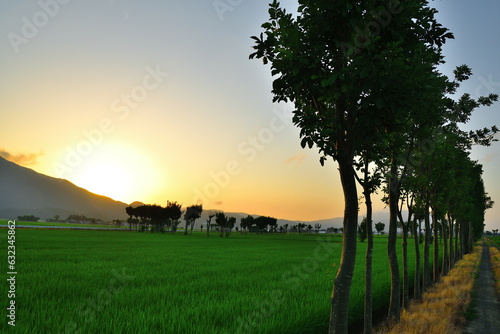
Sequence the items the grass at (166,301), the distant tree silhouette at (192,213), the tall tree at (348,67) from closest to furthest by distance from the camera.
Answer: the tall tree at (348,67), the grass at (166,301), the distant tree silhouette at (192,213)

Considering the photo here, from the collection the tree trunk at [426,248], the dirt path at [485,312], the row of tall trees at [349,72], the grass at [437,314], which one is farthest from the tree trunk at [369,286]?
the tree trunk at [426,248]

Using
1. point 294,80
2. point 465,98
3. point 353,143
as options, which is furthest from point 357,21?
point 465,98

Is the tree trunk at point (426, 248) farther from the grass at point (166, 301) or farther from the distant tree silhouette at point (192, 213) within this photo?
the distant tree silhouette at point (192, 213)

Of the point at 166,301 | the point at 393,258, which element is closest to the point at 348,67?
the point at 393,258

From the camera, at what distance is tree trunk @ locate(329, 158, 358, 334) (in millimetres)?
5887

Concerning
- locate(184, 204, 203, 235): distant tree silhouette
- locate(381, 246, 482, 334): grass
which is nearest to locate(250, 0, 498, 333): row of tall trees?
locate(381, 246, 482, 334): grass

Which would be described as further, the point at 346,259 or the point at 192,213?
the point at 192,213

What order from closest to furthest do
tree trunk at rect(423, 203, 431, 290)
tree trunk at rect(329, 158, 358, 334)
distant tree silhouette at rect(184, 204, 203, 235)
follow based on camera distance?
Answer: tree trunk at rect(329, 158, 358, 334) → tree trunk at rect(423, 203, 431, 290) → distant tree silhouette at rect(184, 204, 203, 235)

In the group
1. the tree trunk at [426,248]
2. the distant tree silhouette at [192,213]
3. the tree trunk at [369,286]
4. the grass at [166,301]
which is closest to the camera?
the grass at [166,301]

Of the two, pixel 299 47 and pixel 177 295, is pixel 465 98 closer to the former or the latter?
pixel 299 47

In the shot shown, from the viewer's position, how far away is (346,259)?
5973mm

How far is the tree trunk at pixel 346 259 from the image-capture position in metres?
5.89

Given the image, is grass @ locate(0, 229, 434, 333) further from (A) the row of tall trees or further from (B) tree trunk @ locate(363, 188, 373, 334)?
(A) the row of tall trees

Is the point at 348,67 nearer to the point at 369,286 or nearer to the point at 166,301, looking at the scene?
the point at 369,286
